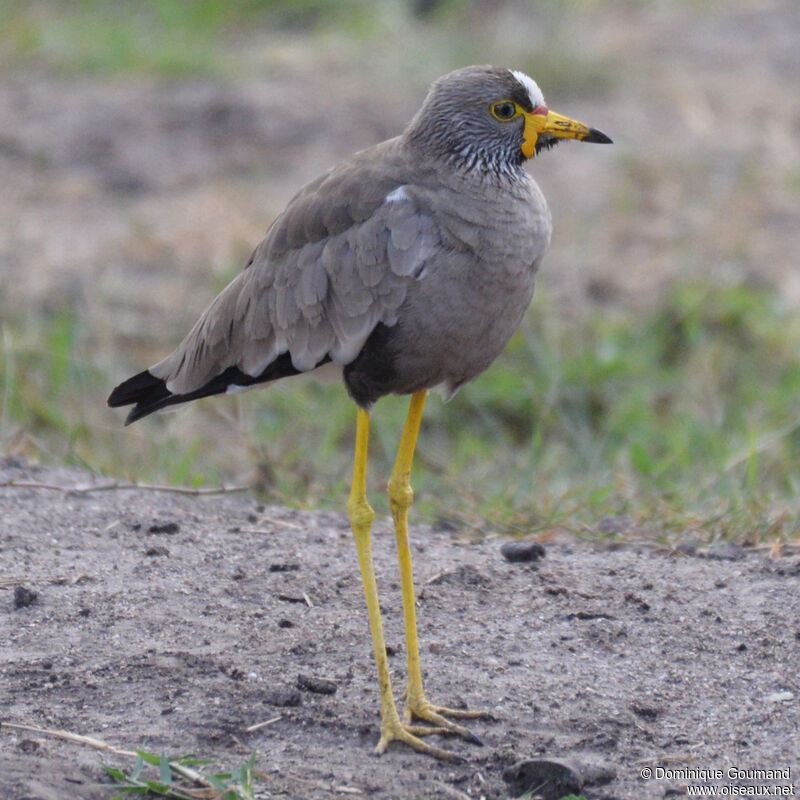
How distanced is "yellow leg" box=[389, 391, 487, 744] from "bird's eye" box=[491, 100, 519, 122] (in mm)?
893

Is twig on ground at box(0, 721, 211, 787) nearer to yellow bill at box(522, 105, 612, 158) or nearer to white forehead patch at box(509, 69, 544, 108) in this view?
yellow bill at box(522, 105, 612, 158)

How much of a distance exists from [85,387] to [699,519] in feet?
11.0

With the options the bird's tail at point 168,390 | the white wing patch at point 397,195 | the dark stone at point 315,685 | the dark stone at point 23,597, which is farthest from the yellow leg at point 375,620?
the dark stone at point 23,597

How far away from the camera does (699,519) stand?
5.26 m

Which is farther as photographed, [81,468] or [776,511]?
[81,468]

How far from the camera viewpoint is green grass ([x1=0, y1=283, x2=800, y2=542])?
561 cm

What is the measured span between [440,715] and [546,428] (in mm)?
3482

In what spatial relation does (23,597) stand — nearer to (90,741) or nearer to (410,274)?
(90,741)

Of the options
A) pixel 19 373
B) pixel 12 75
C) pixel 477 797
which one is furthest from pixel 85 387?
pixel 12 75

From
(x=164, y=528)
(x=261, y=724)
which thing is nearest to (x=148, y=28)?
(x=164, y=528)

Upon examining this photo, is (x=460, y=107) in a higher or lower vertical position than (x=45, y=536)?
higher

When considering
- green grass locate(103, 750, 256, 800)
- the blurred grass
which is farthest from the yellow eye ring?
the blurred grass

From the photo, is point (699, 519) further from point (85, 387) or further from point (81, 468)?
point (85, 387)

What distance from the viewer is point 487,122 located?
4.21 m
